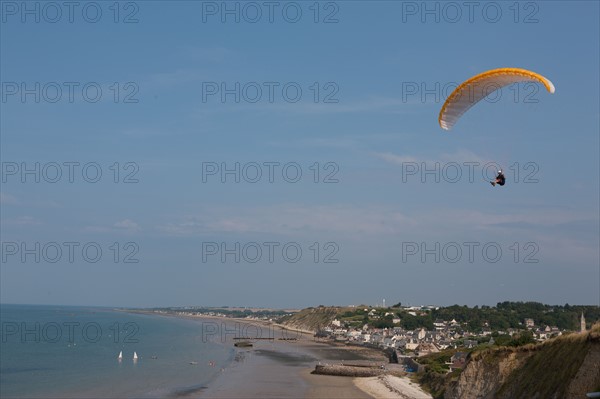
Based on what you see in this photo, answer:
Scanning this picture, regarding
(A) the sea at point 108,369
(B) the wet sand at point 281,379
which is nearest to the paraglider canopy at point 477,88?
(B) the wet sand at point 281,379

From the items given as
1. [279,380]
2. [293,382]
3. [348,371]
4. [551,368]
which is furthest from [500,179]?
[348,371]

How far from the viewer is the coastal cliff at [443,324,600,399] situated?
24.5 metres

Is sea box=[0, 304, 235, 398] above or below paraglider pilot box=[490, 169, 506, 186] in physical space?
below

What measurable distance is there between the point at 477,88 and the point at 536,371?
1527cm

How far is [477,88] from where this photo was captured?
21719 mm

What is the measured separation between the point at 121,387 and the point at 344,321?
4715 inches

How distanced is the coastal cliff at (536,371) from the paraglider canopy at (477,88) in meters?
10.0

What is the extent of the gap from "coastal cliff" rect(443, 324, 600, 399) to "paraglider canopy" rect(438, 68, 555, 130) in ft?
32.9

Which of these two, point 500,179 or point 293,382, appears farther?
point 293,382

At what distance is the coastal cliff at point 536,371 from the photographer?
24516mm

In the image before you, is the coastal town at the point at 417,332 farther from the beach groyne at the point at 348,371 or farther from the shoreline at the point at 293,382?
the beach groyne at the point at 348,371

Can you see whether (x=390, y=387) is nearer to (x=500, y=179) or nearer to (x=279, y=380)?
(x=279, y=380)

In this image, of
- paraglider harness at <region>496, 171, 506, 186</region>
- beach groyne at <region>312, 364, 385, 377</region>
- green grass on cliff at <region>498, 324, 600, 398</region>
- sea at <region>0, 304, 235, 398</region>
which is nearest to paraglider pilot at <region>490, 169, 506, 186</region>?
paraglider harness at <region>496, 171, 506, 186</region>

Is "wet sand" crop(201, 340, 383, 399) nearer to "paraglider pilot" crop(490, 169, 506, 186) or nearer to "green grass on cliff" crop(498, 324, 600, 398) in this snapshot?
"green grass on cliff" crop(498, 324, 600, 398)
